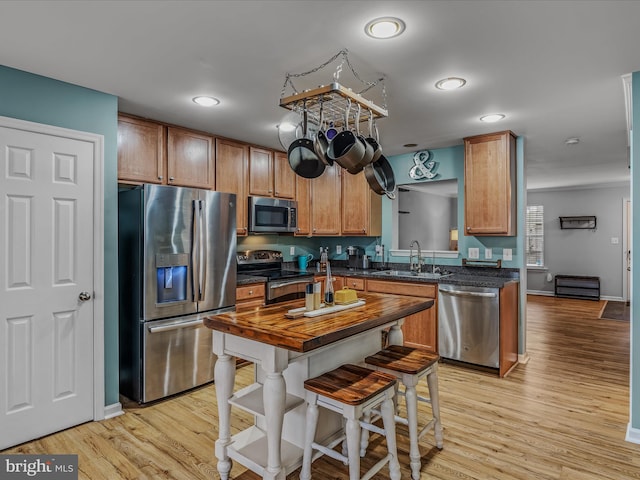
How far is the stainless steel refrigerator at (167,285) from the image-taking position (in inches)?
118

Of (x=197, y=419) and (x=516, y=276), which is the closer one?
(x=197, y=419)

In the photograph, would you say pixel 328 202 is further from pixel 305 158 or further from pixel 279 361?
pixel 279 361

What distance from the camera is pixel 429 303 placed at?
2.57 meters

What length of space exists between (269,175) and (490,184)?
2399 mm

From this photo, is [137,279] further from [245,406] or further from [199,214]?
[245,406]

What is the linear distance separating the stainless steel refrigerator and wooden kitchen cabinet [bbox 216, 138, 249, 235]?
60cm

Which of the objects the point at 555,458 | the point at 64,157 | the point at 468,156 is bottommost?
the point at 555,458

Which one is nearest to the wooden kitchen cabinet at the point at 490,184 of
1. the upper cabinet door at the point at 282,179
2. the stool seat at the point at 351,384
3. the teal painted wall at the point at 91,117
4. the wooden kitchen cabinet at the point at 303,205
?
the wooden kitchen cabinet at the point at 303,205

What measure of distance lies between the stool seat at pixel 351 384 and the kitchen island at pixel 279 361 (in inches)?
6.0

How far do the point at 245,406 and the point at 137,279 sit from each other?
5.08 feet

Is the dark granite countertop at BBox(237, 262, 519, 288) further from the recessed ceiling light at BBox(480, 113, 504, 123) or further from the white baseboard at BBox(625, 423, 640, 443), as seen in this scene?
the recessed ceiling light at BBox(480, 113, 504, 123)

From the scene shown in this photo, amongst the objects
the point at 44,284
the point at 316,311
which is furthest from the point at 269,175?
the point at 316,311

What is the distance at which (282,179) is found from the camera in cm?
464

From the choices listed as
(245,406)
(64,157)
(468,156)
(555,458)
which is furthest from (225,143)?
(555,458)
